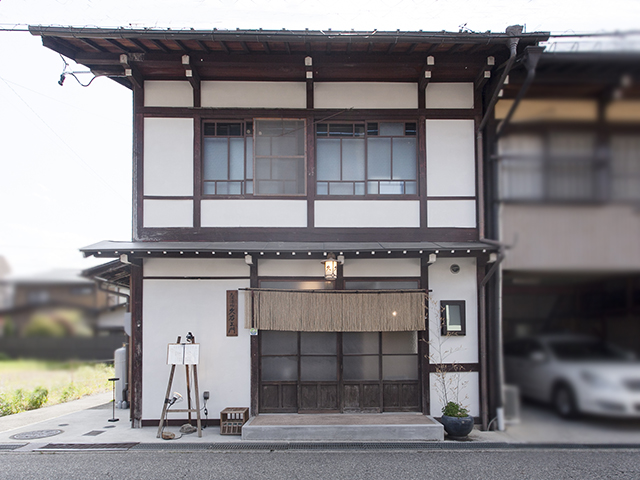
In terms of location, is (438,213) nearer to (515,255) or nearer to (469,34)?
(469,34)

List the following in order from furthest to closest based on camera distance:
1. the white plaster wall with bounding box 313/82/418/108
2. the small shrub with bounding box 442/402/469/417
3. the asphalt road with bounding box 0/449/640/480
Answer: the white plaster wall with bounding box 313/82/418/108
the small shrub with bounding box 442/402/469/417
the asphalt road with bounding box 0/449/640/480

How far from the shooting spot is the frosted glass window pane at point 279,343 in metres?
8.04

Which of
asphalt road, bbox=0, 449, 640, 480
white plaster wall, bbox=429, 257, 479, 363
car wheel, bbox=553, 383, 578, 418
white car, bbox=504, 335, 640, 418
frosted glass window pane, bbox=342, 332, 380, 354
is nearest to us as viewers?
white car, bbox=504, 335, 640, 418

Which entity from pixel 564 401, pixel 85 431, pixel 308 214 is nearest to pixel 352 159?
pixel 308 214

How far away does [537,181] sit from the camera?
1.30m

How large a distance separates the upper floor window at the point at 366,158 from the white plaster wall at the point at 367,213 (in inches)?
9.3

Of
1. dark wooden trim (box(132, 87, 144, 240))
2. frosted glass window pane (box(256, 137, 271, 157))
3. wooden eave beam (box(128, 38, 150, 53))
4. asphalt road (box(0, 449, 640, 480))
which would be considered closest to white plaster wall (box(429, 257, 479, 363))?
asphalt road (box(0, 449, 640, 480))

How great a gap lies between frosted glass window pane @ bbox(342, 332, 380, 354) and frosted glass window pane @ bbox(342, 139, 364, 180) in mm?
3063

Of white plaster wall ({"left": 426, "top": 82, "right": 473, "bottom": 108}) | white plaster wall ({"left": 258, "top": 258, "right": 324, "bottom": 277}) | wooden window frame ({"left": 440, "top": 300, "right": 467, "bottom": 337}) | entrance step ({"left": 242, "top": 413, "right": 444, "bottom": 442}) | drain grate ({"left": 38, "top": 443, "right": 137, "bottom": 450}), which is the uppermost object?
white plaster wall ({"left": 426, "top": 82, "right": 473, "bottom": 108})

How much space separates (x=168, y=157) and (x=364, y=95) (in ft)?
13.2

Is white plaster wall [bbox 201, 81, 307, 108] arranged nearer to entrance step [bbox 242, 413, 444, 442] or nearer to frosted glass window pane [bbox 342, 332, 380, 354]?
frosted glass window pane [bbox 342, 332, 380, 354]

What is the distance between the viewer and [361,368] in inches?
316

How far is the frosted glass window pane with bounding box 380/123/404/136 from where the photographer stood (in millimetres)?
8391

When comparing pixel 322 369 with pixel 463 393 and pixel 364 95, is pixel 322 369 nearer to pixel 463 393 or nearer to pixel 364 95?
pixel 463 393
